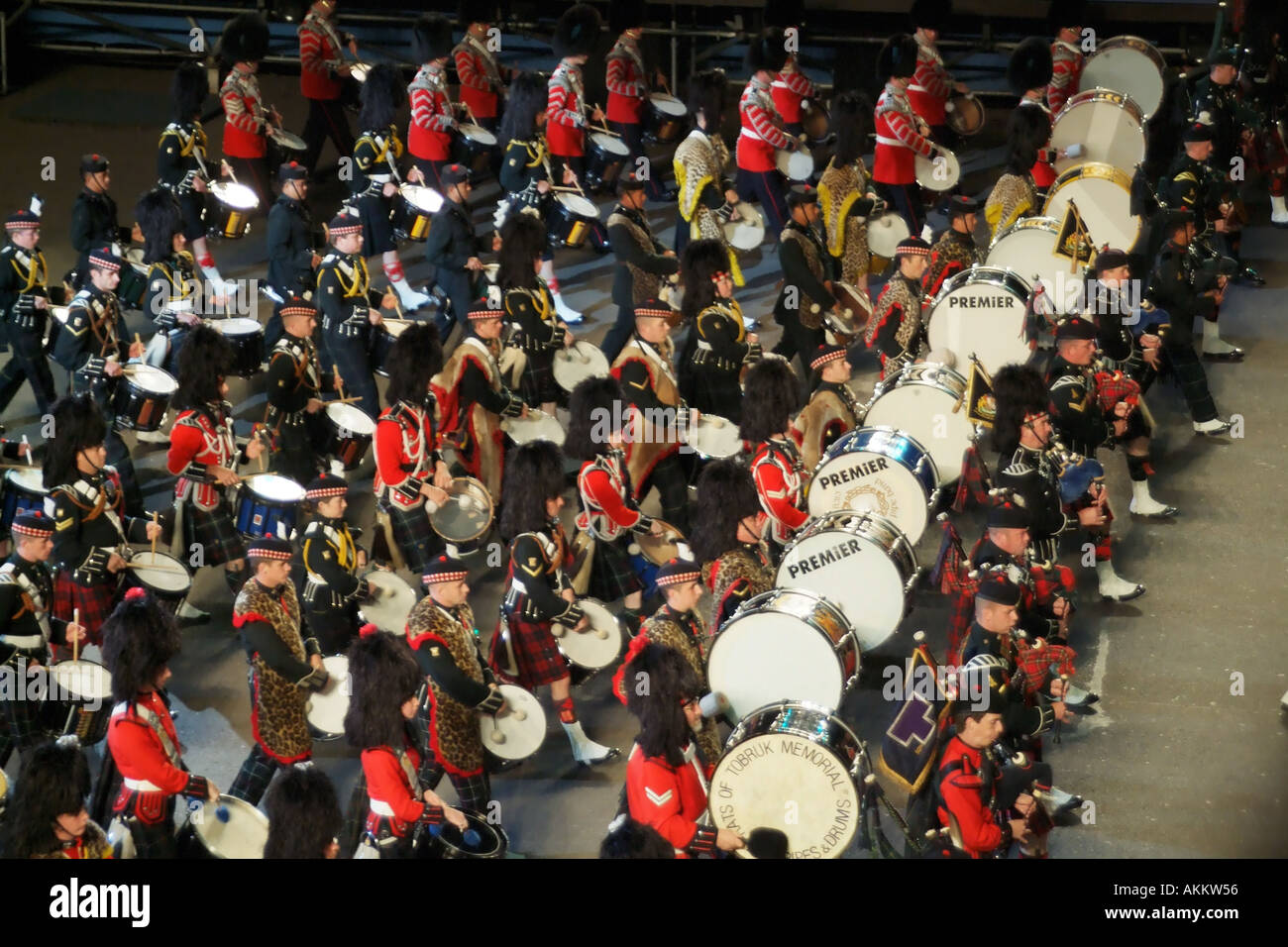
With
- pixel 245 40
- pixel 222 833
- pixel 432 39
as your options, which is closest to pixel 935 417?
pixel 222 833

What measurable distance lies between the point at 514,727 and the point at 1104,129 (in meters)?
6.87

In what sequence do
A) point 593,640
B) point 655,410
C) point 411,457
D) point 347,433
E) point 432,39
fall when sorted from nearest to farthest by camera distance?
point 593,640, point 411,457, point 655,410, point 347,433, point 432,39

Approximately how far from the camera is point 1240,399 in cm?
1148

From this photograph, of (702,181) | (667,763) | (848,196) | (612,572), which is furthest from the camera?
(848,196)

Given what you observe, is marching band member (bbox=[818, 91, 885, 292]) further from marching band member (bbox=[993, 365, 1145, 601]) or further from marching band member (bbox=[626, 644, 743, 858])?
marching band member (bbox=[626, 644, 743, 858])

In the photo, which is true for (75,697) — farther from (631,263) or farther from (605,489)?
(631,263)


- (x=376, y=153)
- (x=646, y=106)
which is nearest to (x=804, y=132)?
(x=646, y=106)

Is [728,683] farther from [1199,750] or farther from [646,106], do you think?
[646,106]

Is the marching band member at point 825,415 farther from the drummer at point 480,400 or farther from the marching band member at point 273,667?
the marching band member at point 273,667

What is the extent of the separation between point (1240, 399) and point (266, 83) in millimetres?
9001

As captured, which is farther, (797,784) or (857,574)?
(857,574)

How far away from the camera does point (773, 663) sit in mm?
7789

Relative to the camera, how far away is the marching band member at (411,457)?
29.6 feet

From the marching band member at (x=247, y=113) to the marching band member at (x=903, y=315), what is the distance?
15.5ft
